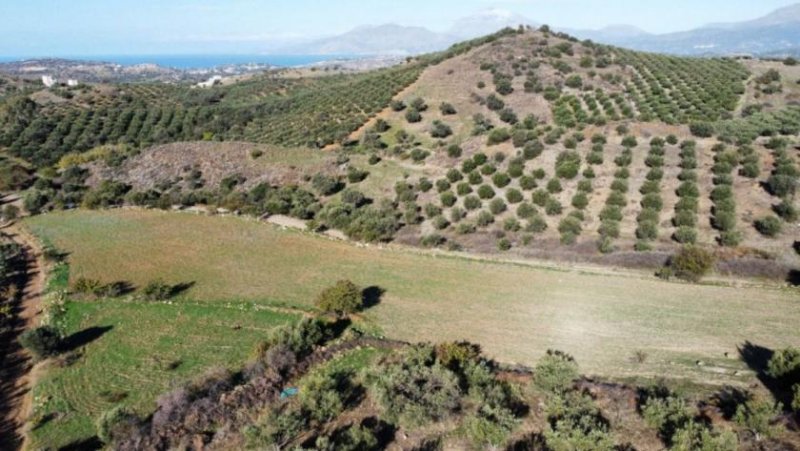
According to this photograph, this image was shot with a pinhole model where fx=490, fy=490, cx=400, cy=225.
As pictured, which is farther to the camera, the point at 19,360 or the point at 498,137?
the point at 498,137

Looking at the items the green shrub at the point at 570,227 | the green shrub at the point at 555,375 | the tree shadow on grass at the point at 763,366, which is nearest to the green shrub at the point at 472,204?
the green shrub at the point at 570,227

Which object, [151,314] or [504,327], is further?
[151,314]

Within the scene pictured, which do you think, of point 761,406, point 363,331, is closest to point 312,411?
point 363,331

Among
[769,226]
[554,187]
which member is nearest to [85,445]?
[554,187]

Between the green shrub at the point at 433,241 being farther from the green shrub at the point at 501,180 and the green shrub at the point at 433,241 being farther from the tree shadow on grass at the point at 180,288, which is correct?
the tree shadow on grass at the point at 180,288

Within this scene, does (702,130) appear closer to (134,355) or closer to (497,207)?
(497,207)

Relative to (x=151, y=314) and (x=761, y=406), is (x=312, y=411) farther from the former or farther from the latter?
(x=761, y=406)

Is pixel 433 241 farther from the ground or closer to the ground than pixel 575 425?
closer to the ground
